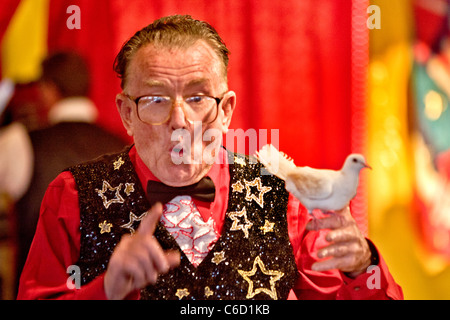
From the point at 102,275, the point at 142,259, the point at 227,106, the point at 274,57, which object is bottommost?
the point at 102,275

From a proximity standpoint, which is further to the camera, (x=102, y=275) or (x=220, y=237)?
(x=220, y=237)

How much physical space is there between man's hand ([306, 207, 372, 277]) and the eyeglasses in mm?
374

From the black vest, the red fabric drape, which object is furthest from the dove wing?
the red fabric drape

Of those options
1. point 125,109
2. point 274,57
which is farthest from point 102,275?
point 274,57

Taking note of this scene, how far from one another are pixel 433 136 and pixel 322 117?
646 millimetres

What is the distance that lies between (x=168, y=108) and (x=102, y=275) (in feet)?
1.40

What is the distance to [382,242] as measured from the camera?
7.15 feet

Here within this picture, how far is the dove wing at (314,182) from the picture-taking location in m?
1.11

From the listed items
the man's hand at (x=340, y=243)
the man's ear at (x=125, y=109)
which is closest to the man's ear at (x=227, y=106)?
the man's ear at (x=125, y=109)

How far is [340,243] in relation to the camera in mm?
1111

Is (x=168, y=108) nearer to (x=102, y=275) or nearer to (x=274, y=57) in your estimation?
(x=102, y=275)

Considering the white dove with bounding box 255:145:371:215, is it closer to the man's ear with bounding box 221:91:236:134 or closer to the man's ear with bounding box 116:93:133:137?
the man's ear with bounding box 221:91:236:134

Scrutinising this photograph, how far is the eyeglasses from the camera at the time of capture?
123cm

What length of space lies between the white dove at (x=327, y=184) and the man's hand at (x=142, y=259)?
321 mm
